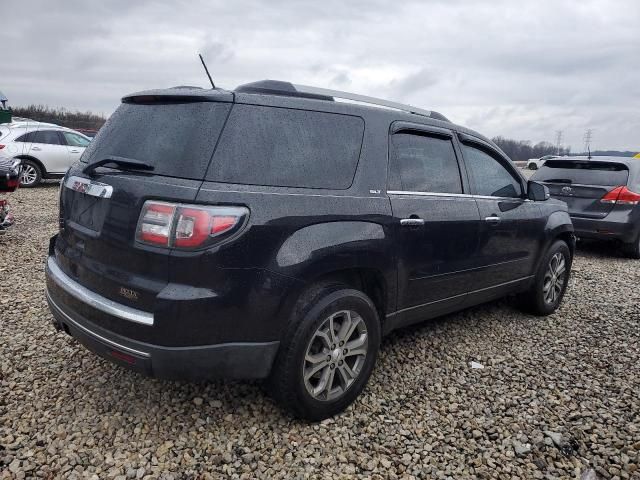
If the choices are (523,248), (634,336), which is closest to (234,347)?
(523,248)

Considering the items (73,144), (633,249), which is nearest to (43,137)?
(73,144)

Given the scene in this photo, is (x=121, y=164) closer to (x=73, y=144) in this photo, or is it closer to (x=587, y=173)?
(x=587, y=173)

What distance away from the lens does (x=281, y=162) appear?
2.52 m

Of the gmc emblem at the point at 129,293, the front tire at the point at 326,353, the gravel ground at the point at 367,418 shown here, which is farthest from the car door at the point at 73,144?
the front tire at the point at 326,353

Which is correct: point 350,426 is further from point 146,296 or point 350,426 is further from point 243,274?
point 146,296

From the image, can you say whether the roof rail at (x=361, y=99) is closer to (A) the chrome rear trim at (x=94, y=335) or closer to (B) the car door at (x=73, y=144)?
(A) the chrome rear trim at (x=94, y=335)

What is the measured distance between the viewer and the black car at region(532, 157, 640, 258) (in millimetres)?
7387

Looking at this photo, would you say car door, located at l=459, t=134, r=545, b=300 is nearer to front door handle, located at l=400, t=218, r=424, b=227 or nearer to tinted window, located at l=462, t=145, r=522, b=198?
tinted window, located at l=462, t=145, r=522, b=198

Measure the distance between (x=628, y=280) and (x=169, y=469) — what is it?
6325 mm

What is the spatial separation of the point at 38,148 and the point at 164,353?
12134mm

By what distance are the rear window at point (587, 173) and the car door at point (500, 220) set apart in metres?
→ 3.40

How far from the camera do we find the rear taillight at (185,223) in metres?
2.22

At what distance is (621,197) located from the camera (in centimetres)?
736

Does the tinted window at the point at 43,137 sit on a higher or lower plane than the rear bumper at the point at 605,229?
higher
